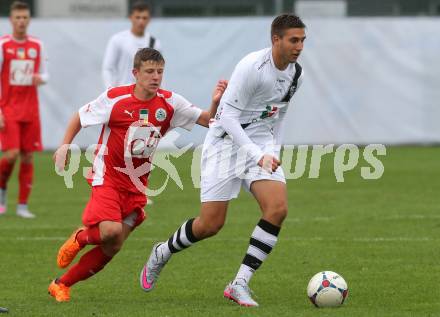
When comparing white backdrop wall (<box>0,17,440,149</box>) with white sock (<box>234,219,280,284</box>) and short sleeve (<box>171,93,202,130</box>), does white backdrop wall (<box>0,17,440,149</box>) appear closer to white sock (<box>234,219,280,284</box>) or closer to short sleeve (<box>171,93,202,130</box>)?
short sleeve (<box>171,93,202,130</box>)

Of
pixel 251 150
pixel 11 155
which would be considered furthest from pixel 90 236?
pixel 11 155

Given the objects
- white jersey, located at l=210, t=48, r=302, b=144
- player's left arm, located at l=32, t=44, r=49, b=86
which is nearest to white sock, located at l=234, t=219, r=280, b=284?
white jersey, located at l=210, t=48, r=302, b=144

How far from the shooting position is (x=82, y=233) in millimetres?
8141

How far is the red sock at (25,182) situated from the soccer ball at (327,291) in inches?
237

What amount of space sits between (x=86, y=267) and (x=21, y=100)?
546cm

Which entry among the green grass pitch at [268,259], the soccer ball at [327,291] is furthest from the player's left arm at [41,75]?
the soccer ball at [327,291]

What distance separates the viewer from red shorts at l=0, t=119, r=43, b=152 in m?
13.0

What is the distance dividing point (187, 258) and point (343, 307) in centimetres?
265

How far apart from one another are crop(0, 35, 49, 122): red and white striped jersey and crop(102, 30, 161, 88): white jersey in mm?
912

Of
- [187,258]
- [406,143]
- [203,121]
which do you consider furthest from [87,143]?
[203,121]

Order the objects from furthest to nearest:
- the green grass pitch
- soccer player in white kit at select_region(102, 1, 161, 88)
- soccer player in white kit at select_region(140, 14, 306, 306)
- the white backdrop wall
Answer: the white backdrop wall < soccer player in white kit at select_region(102, 1, 161, 88) < soccer player in white kit at select_region(140, 14, 306, 306) < the green grass pitch

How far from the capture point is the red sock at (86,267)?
26.7ft

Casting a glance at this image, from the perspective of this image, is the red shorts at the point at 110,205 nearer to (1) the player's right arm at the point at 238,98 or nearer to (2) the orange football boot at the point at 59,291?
(2) the orange football boot at the point at 59,291

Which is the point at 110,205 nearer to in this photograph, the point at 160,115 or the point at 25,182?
the point at 160,115
